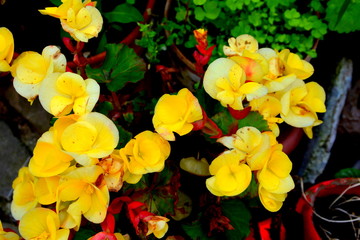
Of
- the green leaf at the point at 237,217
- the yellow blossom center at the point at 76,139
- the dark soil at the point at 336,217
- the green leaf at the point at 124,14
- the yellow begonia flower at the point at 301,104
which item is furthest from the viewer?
the green leaf at the point at 124,14

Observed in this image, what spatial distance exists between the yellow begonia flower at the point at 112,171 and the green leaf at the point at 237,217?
34 cm

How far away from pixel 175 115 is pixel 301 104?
277 mm

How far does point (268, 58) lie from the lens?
2.84 feet

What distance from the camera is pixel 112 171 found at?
753 millimetres

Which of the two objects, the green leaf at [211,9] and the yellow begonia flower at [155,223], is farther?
the green leaf at [211,9]

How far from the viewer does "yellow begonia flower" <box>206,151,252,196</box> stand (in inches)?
29.6

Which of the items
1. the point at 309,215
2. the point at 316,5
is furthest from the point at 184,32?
the point at 309,215

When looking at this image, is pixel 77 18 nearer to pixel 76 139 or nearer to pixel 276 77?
pixel 76 139

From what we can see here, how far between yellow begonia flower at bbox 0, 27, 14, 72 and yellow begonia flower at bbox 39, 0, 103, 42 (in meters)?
0.08

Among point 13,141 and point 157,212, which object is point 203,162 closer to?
point 157,212

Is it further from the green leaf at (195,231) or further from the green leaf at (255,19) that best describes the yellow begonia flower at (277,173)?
the green leaf at (255,19)

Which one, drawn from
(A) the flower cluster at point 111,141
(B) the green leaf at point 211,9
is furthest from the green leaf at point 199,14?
(A) the flower cluster at point 111,141

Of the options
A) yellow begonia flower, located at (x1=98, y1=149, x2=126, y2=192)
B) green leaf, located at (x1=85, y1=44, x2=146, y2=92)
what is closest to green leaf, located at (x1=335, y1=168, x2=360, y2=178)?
green leaf, located at (x1=85, y1=44, x2=146, y2=92)

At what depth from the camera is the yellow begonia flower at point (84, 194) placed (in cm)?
75
